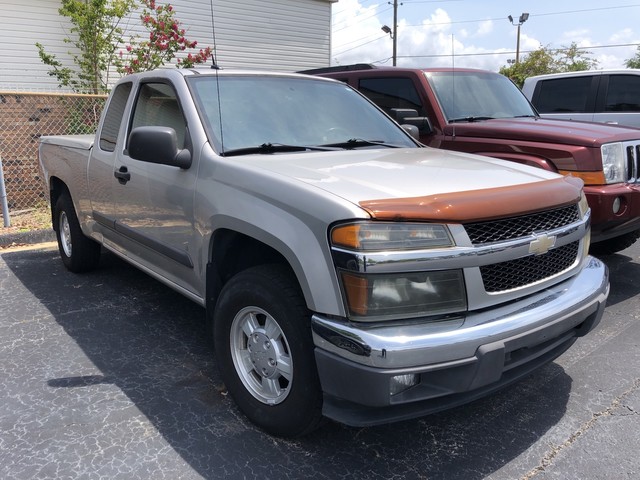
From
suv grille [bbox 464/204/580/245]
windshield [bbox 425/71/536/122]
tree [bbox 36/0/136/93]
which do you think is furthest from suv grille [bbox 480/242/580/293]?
tree [bbox 36/0/136/93]

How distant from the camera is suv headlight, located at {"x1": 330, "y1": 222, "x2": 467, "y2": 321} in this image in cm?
222

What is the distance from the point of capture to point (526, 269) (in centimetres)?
260

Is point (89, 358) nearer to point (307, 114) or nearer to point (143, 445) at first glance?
point (143, 445)

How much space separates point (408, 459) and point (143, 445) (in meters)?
1.28

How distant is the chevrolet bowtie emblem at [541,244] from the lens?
8.38 ft

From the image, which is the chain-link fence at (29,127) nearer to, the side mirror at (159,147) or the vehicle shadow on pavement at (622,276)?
the side mirror at (159,147)

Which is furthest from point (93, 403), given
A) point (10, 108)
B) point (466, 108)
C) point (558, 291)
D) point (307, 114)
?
point (10, 108)

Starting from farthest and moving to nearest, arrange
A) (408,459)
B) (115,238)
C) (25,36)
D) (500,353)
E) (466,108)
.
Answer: (25,36) → (466,108) → (115,238) → (408,459) → (500,353)

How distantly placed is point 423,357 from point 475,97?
14.5 ft

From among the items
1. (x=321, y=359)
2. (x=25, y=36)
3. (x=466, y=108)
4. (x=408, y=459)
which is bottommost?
(x=408, y=459)

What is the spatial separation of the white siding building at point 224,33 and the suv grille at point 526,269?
946 centimetres

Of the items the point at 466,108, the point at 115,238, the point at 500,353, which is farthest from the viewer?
the point at 466,108

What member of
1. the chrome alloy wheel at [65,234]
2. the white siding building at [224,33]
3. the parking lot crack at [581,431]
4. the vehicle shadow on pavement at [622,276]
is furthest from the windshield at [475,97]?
the white siding building at [224,33]

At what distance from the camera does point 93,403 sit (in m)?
3.12
